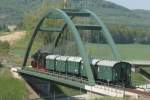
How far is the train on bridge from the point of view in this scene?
51031 mm

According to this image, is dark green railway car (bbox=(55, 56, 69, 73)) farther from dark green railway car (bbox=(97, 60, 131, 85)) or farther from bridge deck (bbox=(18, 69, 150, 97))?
dark green railway car (bbox=(97, 60, 131, 85))

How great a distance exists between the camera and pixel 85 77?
56.3 m

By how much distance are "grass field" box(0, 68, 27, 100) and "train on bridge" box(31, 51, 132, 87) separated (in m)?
3.70

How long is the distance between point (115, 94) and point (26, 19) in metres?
76.4

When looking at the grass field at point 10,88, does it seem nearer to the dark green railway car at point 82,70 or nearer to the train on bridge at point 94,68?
the train on bridge at point 94,68

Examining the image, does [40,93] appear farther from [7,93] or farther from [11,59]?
[11,59]

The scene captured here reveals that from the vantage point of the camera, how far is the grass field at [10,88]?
190ft

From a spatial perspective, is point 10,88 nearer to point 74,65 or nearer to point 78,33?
point 74,65

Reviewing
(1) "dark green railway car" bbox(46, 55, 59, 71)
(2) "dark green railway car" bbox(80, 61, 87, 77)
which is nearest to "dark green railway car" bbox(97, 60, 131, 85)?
(2) "dark green railway car" bbox(80, 61, 87, 77)

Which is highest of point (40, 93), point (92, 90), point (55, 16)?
point (55, 16)

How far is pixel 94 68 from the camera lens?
54.4 meters

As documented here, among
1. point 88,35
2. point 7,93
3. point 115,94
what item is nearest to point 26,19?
point 88,35

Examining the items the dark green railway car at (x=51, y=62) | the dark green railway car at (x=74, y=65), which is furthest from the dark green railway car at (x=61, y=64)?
the dark green railway car at (x=51, y=62)

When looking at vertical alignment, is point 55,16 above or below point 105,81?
above
